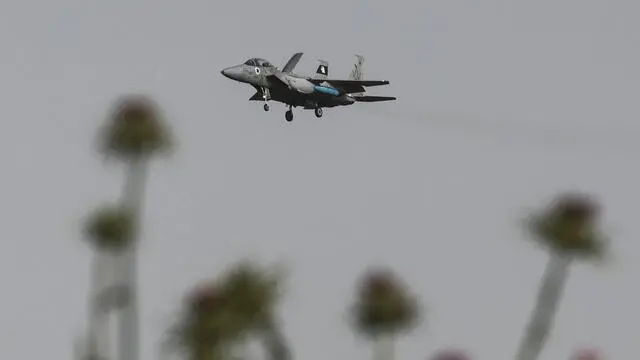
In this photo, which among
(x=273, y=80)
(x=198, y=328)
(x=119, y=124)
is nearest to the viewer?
(x=198, y=328)

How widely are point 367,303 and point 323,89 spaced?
117585mm

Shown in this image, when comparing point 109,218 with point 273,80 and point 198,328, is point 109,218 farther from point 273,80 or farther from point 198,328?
point 273,80

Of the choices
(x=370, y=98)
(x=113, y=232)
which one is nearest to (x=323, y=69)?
(x=370, y=98)

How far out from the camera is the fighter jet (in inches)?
4732

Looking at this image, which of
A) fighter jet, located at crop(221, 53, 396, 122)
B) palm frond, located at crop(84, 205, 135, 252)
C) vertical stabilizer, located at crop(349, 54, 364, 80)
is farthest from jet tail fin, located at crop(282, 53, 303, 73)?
palm frond, located at crop(84, 205, 135, 252)

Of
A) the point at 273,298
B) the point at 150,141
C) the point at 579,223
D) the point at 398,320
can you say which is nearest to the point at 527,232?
the point at 579,223

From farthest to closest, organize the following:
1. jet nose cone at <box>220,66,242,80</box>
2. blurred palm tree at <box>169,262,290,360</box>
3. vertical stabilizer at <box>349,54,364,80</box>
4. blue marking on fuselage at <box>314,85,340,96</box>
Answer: vertical stabilizer at <box>349,54,364,80</box> < blue marking on fuselage at <box>314,85,340,96</box> < jet nose cone at <box>220,66,242,80</box> < blurred palm tree at <box>169,262,290,360</box>

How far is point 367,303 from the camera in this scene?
9477 mm

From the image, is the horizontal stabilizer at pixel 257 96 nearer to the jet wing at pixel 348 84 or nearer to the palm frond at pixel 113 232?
the jet wing at pixel 348 84

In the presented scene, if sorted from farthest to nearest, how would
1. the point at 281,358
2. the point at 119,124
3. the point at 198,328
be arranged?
the point at 281,358 → the point at 119,124 → the point at 198,328

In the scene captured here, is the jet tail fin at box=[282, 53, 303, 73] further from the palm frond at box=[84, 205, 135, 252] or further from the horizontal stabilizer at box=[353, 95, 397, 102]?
the palm frond at box=[84, 205, 135, 252]

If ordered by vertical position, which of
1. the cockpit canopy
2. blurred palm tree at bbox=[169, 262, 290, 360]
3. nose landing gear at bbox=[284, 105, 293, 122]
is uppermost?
blurred palm tree at bbox=[169, 262, 290, 360]

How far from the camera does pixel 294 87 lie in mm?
122688

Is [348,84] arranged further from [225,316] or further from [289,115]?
[225,316]
